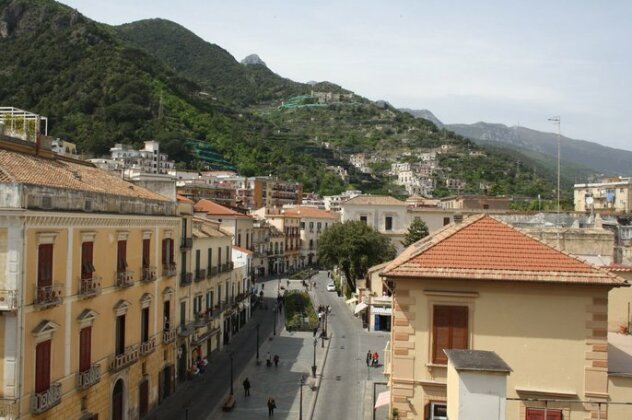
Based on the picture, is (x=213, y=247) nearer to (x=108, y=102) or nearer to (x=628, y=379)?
(x=628, y=379)

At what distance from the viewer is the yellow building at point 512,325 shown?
14000 mm

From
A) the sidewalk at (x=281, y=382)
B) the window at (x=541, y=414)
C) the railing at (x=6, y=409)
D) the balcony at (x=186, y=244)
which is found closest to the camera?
the window at (x=541, y=414)

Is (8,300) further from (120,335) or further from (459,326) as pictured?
(459,326)

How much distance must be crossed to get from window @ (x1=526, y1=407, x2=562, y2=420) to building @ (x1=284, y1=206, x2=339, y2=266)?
91749 millimetres

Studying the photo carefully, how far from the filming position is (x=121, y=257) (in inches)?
949

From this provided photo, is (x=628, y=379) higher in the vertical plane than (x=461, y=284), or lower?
lower

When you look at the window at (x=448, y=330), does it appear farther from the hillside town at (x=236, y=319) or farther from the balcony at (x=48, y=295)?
the balcony at (x=48, y=295)

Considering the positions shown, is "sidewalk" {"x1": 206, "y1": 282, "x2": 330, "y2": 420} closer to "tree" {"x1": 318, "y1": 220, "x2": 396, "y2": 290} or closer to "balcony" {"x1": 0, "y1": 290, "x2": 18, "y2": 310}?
"balcony" {"x1": 0, "y1": 290, "x2": 18, "y2": 310}

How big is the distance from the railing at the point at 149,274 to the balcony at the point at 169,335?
129 inches

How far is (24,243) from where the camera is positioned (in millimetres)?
17344

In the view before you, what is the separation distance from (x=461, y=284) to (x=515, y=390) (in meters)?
2.57

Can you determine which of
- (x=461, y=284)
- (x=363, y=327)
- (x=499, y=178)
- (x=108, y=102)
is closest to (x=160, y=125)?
(x=108, y=102)

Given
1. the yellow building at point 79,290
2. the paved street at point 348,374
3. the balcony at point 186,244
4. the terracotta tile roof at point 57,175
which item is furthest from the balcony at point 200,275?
the paved street at point 348,374

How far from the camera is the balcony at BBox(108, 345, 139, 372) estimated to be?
2327 cm
